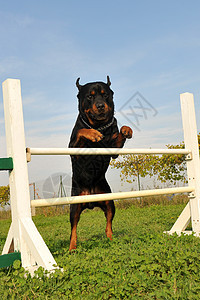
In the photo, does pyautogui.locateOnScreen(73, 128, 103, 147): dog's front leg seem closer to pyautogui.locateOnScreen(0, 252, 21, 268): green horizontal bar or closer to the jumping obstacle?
the jumping obstacle

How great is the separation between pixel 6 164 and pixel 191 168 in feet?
7.52

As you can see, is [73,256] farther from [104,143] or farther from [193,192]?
[193,192]

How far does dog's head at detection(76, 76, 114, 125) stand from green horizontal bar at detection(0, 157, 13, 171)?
3.22 ft

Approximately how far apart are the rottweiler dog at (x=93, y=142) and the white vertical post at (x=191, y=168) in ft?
3.35

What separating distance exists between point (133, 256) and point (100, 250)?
1.76 ft

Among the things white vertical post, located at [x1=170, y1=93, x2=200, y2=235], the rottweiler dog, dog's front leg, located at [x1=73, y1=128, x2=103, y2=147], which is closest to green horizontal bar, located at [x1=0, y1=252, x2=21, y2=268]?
the rottweiler dog

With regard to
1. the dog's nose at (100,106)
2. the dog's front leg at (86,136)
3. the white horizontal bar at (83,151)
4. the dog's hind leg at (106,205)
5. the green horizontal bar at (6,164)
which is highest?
the dog's nose at (100,106)

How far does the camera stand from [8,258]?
243cm

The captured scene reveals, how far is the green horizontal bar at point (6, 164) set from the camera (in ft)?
7.97

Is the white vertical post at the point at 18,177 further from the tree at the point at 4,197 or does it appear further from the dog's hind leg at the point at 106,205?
the tree at the point at 4,197

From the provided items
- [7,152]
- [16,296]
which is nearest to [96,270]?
[16,296]

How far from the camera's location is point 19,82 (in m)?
2.61

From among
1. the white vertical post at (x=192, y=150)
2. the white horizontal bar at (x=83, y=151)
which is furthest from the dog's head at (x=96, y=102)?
the white vertical post at (x=192, y=150)

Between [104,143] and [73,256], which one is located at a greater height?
[104,143]
